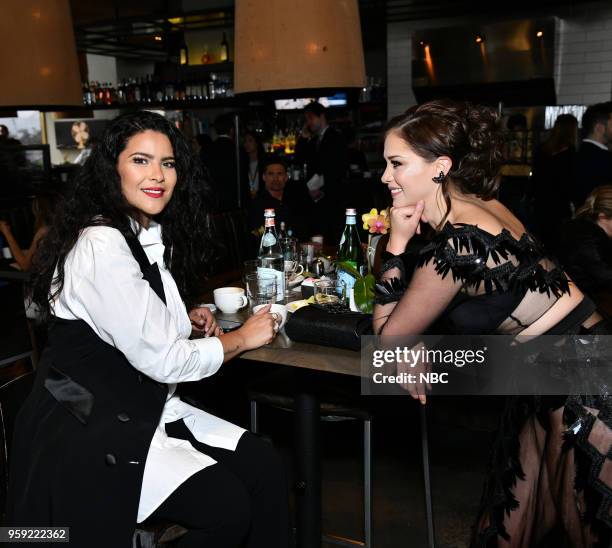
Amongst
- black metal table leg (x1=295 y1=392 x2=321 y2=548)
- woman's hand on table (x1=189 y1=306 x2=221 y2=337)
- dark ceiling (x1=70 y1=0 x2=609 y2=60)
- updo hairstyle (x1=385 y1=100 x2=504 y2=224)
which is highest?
dark ceiling (x1=70 y1=0 x2=609 y2=60)

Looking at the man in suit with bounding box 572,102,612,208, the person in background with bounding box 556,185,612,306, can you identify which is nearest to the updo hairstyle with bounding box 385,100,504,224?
the person in background with bounding box 556,185,612,306

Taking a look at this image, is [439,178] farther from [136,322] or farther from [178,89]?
[178,89]

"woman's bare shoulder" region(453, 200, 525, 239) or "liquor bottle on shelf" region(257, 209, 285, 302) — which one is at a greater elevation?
"woman's bare shoulder" region(453, 200, 525, 239)

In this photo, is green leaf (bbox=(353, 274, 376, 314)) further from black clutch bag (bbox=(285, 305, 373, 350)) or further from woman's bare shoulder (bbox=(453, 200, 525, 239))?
woman's bare shoulder (bbox=(453, 200, 525, 239))

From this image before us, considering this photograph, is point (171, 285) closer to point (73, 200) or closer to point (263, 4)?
point (73, 200)

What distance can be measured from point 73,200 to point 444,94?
7.02 m

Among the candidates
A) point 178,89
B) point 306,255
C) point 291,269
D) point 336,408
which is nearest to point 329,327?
point 336,408

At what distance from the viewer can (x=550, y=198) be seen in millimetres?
5180

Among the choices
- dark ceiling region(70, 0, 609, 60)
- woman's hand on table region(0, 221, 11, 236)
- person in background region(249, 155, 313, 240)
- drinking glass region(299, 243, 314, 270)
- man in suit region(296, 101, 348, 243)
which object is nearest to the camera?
drinking glass region(299, 243, 314, 270)

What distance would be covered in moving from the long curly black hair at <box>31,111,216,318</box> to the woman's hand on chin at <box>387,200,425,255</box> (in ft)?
2.12

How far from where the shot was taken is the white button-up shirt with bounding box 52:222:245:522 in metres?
1.58

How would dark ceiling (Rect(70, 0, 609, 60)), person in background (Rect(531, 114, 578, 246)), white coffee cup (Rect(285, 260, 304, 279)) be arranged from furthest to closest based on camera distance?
dark ceiling (Rect(70, 0, 609, 60))
person in background (Rect(531, 114, 578, 246))
white coffee cup (Rect(285, 260, 304, 279))

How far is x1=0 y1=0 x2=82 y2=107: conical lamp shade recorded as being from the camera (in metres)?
2.40

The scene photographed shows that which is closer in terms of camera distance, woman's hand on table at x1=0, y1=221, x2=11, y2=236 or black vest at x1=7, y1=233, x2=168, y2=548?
black vest at x1=7, y1=233, x2=168, y2=548
